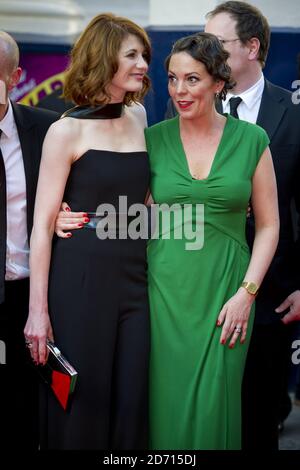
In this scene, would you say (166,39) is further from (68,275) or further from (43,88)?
(68,275)

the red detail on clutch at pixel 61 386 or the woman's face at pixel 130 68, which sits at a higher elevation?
the woman's face at pixel 130 68

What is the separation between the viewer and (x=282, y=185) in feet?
13.1

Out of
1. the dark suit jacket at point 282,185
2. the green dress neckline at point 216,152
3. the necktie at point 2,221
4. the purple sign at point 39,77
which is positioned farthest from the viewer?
the purple sign at point 39,77

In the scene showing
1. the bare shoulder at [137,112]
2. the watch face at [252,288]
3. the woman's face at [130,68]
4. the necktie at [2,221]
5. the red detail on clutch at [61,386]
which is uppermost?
the woman's face at [130,68]

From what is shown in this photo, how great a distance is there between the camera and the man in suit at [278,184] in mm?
3990

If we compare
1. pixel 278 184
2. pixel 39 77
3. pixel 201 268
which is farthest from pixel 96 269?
pixel 39 77

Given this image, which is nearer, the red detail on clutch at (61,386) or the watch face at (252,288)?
the red detail on clutch at (61,386)

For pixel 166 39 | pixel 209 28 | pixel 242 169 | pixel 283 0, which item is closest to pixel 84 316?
pixel 242 169

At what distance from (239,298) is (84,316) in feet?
1.88

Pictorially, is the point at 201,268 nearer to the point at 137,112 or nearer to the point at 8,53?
the point at 137,112

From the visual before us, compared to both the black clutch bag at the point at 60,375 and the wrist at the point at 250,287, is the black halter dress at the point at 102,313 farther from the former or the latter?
the wrist at the point at 250,287

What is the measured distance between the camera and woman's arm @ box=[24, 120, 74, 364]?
3.36 meters

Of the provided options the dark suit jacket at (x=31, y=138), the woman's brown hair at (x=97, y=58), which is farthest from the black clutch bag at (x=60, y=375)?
the woman's brown hair at (x=97, y=58)

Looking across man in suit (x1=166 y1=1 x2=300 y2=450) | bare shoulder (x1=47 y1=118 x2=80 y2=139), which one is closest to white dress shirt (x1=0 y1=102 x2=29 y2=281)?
bare shoulder (x1=47 y1=118 x2=80 y2=139)
